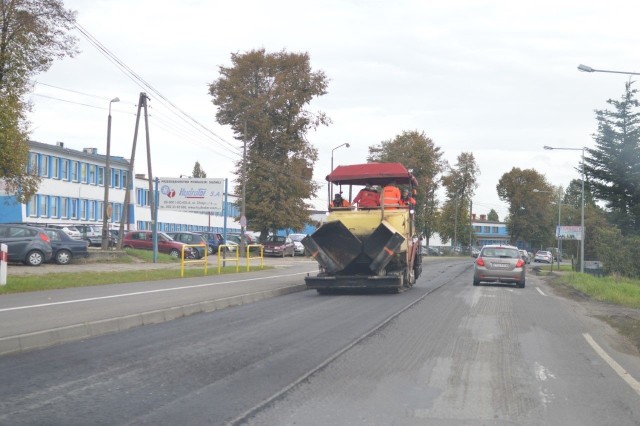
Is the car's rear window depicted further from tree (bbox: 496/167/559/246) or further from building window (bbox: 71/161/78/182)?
tree (bbox: 496/167/559/246)

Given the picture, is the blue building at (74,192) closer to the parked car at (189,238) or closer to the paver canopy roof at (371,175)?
the parked car at (189,238)

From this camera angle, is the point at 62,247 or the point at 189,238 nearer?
the point at 62,247

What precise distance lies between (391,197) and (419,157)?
61691 millimetres

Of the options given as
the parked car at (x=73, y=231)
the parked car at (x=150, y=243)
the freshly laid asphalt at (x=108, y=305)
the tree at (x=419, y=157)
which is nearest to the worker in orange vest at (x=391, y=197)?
the freshly laid asphalt at (x=108, y=305)

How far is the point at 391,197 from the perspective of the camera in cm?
2175

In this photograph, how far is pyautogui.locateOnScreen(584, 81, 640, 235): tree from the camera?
54.5 m

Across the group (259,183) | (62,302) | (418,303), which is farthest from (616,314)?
(259,183)

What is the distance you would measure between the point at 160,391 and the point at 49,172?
192 ft

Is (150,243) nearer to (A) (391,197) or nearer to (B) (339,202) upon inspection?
(B) (339,202)

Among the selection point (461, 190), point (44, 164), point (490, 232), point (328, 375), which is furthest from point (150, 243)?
point (490, 232)

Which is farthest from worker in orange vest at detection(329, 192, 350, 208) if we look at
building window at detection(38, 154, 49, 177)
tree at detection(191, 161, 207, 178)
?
tree at detection(191, 161, 207, 178)

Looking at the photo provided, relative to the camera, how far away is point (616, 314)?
17.3 meters

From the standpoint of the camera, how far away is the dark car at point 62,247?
29.1 metres

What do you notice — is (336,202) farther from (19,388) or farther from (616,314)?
(19,388)
